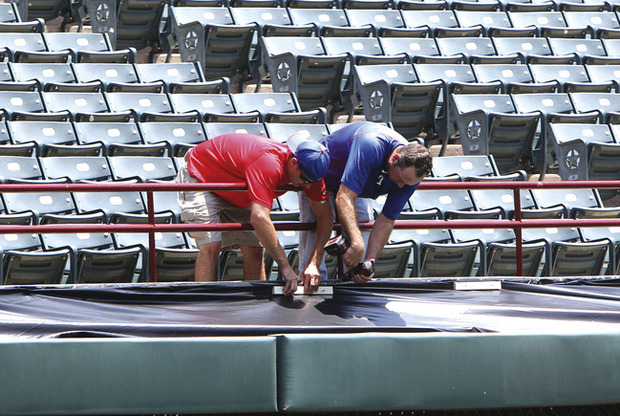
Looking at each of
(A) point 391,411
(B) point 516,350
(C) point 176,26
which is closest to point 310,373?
(A) point 391,411

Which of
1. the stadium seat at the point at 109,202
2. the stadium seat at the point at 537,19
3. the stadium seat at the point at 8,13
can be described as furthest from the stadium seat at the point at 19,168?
the stadium seat at the point at 537,19

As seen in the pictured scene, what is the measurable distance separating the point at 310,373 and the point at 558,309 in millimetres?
1476

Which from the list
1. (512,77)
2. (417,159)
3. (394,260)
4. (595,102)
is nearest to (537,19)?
(512,77)

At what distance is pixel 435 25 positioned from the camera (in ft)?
38.0

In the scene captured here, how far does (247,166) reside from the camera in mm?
4898

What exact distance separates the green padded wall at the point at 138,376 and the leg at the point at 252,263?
151 cm

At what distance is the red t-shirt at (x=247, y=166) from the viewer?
4789mm

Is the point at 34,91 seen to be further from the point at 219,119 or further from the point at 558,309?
the point at 558,309

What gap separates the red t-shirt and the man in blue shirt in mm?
203

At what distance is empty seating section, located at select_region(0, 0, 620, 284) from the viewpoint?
7.14 metres

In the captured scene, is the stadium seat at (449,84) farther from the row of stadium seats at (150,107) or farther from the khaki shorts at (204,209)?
the khaki shorts at (204,209)

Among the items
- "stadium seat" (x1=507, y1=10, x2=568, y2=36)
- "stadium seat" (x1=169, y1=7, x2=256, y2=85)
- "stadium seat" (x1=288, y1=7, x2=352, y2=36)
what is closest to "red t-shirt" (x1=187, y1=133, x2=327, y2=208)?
"stadium seat" (x1=169, y1=7, x2=256, y2=85)

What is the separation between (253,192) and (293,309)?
0.60 m

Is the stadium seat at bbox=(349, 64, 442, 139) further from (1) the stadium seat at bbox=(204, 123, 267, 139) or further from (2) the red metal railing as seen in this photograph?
(2) the red metal railing
